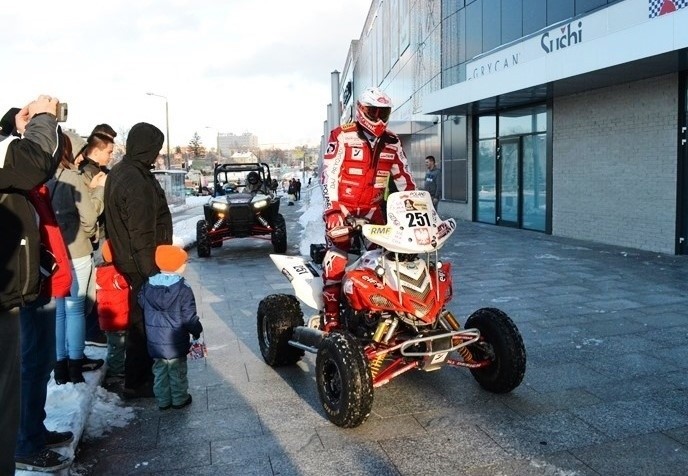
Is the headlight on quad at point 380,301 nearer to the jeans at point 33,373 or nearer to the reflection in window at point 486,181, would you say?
the jeans at point 33,373

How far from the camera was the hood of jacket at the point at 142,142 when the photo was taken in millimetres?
4484

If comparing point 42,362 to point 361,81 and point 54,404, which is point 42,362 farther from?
point 361,81

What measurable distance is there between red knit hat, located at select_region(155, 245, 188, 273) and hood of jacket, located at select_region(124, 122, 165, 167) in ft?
2.31

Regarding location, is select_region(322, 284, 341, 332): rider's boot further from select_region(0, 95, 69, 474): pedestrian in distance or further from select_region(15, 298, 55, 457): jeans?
select_region(0, 95, 69, 474): pedestrian in distance

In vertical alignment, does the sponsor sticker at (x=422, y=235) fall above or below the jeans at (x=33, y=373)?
above

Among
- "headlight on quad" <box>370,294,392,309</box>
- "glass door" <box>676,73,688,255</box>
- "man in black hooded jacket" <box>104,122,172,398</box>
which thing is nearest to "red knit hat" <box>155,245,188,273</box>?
"man in black hooded jacket" <box>104,122,172,398</box>

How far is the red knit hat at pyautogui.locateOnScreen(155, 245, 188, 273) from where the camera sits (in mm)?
4184

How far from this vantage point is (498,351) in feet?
13.9

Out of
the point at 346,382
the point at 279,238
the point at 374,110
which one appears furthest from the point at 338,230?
the point at 279,238

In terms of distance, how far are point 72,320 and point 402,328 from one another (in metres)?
2.27

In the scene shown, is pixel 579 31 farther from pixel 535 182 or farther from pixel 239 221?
pixel 239 221

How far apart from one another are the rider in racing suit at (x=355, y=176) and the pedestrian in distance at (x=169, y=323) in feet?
3.23

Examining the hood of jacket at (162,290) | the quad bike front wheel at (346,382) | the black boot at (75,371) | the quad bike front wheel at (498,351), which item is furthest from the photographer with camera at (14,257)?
the quad bike front wheel at (498,351)

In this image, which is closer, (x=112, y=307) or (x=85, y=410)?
(x=85, y=410)
